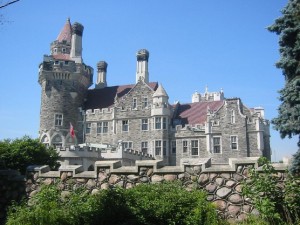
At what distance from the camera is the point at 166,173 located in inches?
324

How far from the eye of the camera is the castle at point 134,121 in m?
36.2

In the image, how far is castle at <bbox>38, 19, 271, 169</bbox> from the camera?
119 ft

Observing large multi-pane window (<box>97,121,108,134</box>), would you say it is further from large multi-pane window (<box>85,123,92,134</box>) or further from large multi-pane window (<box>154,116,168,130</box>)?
large multi-pane window (<box>154,116,168,130</box>)

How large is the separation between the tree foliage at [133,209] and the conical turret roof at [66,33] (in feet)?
149

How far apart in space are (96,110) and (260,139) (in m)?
18.9

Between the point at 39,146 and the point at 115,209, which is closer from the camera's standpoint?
the point at 115,209

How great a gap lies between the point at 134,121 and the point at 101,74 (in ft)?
45.8

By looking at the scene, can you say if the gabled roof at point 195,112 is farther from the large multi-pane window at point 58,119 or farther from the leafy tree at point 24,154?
the leafy tree at point 24,154

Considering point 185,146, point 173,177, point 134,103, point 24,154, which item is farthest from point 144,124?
point 173,177

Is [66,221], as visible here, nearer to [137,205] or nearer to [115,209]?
[115,209]

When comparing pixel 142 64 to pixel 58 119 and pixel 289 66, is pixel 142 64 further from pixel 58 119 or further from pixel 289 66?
pixel 289 66

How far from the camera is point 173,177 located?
8141 millimetres

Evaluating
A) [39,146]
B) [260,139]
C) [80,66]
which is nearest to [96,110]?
[80,66]

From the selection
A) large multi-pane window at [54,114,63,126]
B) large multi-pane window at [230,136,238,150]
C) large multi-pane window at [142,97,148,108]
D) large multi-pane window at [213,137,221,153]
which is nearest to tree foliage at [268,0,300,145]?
large multi-pane window at [230,136,238,150]
